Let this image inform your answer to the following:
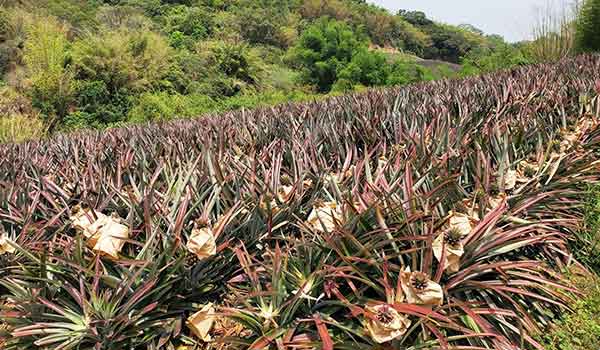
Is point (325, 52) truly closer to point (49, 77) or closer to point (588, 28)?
point (588, 28)

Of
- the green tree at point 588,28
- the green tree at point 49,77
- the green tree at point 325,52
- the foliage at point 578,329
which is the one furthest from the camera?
the green tree at point 325,52

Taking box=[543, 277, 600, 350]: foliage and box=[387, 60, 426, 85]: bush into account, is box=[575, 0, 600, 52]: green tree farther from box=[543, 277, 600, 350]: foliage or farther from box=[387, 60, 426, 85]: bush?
box=[543, 277, 600, 350]: foliage

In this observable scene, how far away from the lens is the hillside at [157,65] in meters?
15.9

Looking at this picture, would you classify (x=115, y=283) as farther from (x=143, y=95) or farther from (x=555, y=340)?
(x=143, y=95)

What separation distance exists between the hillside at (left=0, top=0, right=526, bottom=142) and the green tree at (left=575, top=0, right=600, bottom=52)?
196 cm

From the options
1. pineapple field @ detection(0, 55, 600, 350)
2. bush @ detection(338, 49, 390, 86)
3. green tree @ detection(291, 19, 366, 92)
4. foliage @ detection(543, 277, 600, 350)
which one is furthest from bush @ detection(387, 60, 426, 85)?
foliage @ detection(543, 277, 600, 350)

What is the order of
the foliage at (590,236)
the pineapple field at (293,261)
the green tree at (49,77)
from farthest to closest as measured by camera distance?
the green tree at (49,77), the foliage at (590,236), the pineapple field at (293,261)

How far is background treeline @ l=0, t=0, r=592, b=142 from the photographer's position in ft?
52.2

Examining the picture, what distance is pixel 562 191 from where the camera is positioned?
7.62ft

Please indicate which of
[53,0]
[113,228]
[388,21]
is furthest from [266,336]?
[388,21]

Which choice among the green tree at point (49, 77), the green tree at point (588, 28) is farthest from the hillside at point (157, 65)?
the green tree at point (588, 28)

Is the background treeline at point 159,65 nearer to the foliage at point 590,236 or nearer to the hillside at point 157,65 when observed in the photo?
the hillside at point 157,65

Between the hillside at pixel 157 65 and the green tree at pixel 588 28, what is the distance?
1.96 m

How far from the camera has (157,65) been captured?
20297mm
